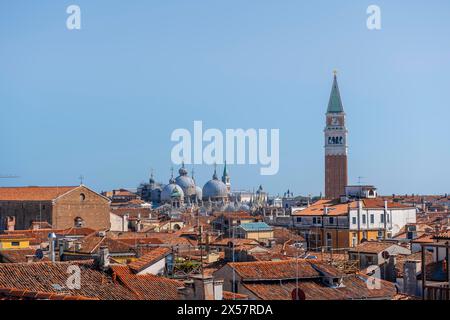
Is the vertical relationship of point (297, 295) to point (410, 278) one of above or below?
above

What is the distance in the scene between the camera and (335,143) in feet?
211

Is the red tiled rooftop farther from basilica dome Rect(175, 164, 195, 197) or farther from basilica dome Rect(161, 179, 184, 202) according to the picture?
basilica dome Rect(175, 164, 195, 197)

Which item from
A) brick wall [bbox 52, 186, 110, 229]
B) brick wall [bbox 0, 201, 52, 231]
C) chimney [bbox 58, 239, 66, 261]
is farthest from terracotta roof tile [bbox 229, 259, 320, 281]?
brick wall [bbox 0, 201, 52, 231]

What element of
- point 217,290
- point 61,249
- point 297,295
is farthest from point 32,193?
point 217,290

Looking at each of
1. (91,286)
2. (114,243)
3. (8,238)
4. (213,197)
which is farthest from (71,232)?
(213,197)

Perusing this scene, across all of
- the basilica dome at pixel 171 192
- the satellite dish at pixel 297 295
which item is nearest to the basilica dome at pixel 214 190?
the basilica dome at pixel 171 192

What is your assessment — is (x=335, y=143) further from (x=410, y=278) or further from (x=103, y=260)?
(x=103, y=260)

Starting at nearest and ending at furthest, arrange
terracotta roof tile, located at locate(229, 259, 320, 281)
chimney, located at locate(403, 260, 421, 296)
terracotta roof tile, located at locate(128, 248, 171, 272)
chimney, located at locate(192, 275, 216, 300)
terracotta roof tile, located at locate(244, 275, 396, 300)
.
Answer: chimney, located at locate(192, 275, 216, 300) < terracotta roof tile, located at locate(244, 275, 396, 300) < terracotta roof tile, located at locate(229, 259, 320, 281) < terracotta roof tile, located at locate(128, 248, 171, 272) < chimney, located at locate(403, 260, 421, 296)

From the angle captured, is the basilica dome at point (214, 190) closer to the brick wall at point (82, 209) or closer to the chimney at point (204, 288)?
the brick wall at point (82, 209)

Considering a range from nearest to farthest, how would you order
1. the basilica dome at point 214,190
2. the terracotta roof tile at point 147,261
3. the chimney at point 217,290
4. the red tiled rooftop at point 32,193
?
the chimney at point 217,290 < the terracotta roof tile at point 147,261 < the red tiled rooftop at point 32,193 < the basilica dome at point 214,190

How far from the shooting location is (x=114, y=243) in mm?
17922

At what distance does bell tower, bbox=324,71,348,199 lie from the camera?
62.9 meters

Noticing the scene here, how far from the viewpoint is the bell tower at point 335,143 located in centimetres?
6294

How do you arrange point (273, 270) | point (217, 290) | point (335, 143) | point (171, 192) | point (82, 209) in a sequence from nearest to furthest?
point (217, 290) < point (273, 270) < point (82, 209) < point (335, 143) < point (171, 192)
